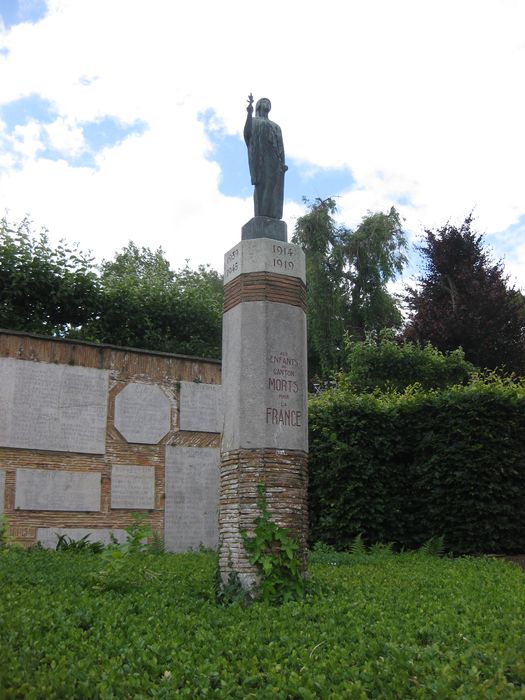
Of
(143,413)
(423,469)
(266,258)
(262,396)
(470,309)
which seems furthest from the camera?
(470,309)

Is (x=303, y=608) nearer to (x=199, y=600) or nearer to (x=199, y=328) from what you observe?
(x=199, y=600)

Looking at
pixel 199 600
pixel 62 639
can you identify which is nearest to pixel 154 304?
pixel 199 600

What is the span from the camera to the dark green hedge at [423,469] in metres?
10.7

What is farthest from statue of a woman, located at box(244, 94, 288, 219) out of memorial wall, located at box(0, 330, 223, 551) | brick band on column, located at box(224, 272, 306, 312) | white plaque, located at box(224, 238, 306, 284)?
memorial wall, located at box(0, 330, 223, 551)

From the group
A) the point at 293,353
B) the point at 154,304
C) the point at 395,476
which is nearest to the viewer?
the point at 293,353

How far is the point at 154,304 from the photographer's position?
18203 mm

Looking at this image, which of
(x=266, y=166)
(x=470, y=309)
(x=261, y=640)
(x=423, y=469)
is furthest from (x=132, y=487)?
(x=470, y=309)

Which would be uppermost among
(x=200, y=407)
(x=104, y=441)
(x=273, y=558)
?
(x=200, y=407)

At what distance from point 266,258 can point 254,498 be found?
8.70ft

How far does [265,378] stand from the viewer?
24.4ft

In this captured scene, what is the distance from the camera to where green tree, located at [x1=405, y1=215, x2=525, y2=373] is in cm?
2122

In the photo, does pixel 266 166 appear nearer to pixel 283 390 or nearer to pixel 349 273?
pixel 283 390

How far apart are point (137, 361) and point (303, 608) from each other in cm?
804

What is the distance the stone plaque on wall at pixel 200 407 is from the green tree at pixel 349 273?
11436mm
